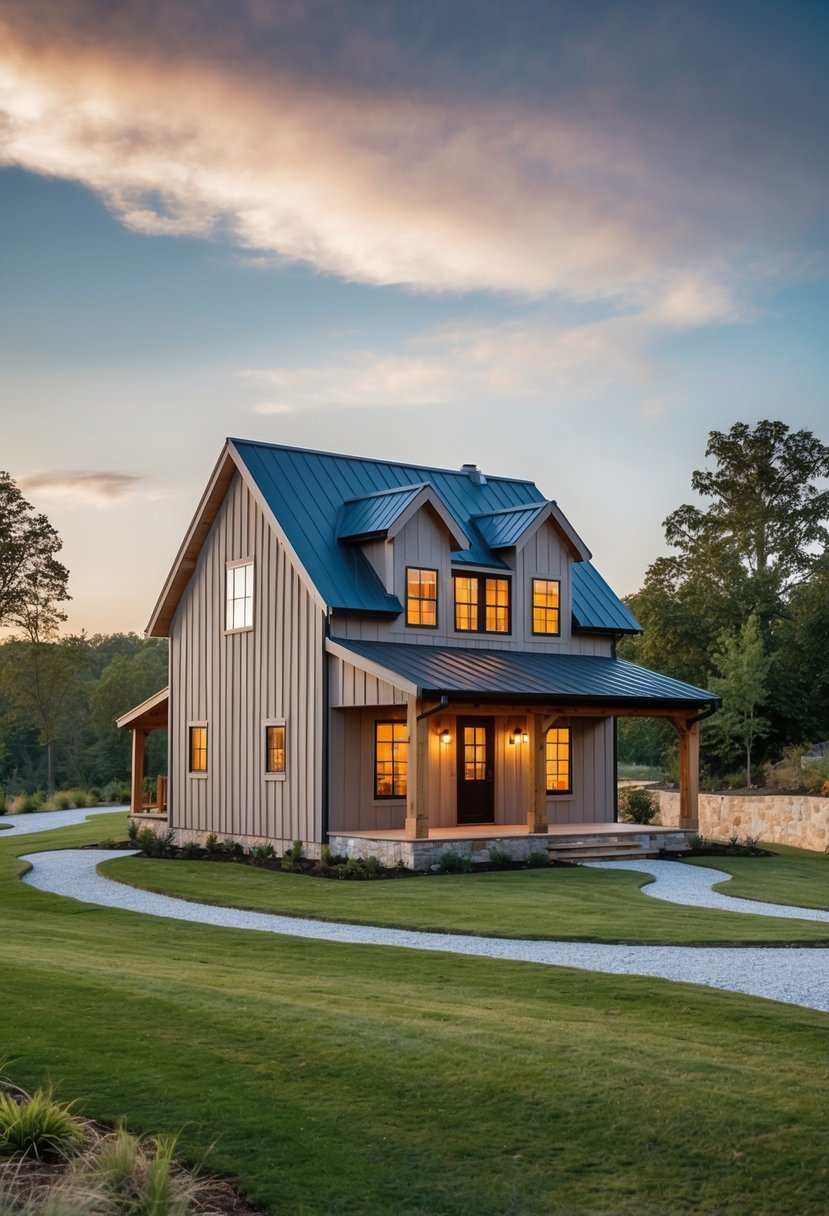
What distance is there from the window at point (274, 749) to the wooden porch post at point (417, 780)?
151 inches

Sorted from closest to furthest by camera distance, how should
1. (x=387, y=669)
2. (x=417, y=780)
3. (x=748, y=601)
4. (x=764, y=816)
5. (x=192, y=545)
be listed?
(x=387, y=669) → (x=417, y=780) → (x=192, y=545) → (x=764, y=816) → (x=748, y=601)

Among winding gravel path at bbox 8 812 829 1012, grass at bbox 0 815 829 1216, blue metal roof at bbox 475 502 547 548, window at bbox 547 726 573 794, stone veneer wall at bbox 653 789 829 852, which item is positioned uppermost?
blue metal roof at bbox 475 502 547 548

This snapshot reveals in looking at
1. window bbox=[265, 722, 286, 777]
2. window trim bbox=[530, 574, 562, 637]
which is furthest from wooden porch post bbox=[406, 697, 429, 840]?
window trim bbox=[530, 574, 562, 637]

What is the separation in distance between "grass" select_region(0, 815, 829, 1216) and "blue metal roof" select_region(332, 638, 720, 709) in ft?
36.4

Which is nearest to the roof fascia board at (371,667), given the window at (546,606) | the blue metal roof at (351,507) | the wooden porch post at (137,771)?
the blue metal roof at (351,507)

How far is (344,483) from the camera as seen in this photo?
1070 inches

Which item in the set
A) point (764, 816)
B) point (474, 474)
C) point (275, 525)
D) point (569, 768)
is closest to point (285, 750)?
point (275, 525)

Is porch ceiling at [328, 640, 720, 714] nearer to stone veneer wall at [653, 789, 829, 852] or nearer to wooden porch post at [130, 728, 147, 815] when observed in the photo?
stone veneer wall at [653, 789, 829, 852]

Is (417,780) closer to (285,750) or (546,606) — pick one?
(285,750)

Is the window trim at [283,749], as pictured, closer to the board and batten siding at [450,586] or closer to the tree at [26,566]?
the board and batten siding at [450,586]

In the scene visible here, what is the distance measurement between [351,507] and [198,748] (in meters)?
6.60

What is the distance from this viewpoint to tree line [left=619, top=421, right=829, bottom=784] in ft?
123

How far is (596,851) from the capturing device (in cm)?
2372

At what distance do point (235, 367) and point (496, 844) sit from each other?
12.3 metres
